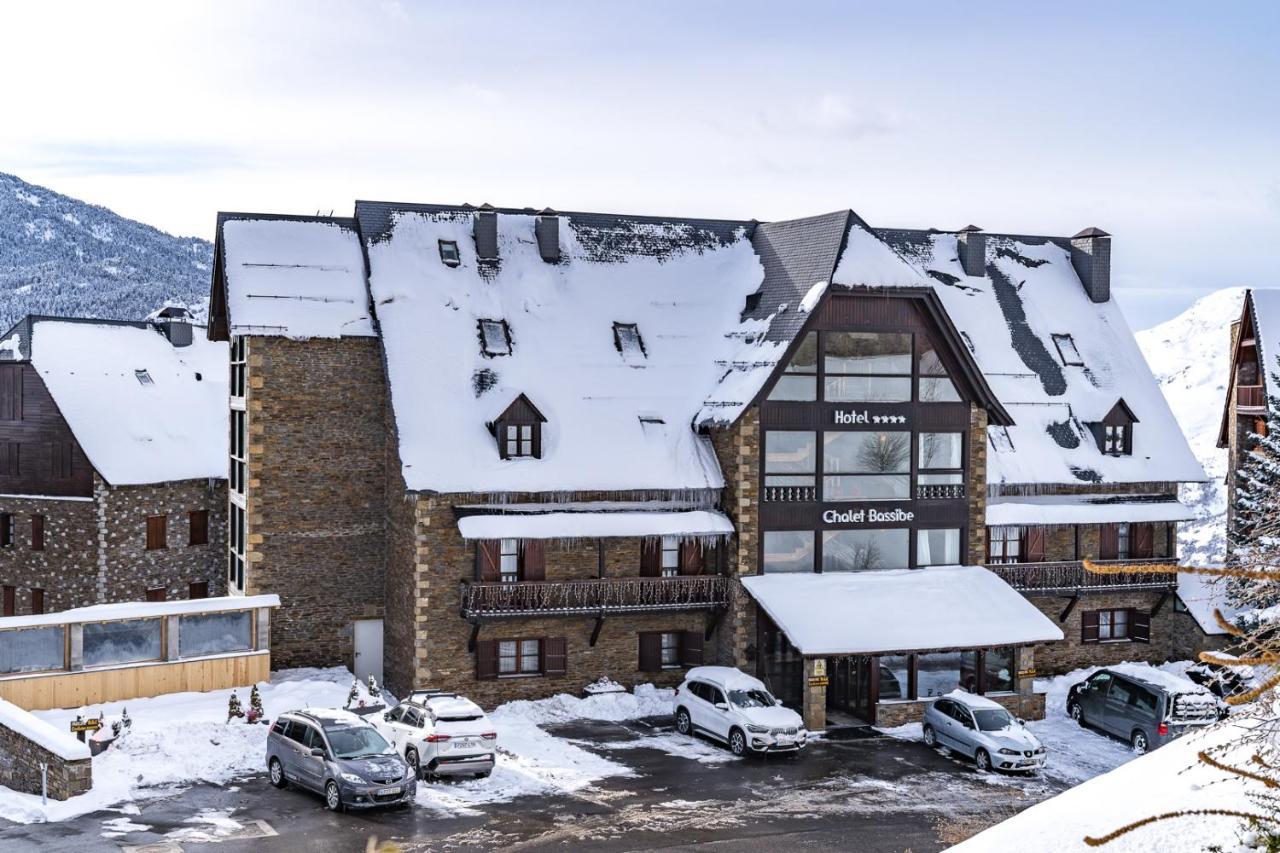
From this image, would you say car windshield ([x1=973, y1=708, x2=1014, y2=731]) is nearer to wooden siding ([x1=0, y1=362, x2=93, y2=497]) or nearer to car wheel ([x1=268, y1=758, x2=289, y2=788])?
car wheel ([x1=268, y1=758, x2=289, y2=788])

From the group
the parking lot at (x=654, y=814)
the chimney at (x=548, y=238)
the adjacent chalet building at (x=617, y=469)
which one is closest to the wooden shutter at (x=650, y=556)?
the adjacent chalet building at (x=617, y=469)

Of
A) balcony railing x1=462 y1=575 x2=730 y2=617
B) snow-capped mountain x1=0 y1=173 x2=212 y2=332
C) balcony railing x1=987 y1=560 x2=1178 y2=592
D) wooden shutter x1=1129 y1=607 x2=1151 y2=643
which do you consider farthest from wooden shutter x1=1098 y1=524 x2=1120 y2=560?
snow-capped mountain x1=0 y1=173 x2=212 y2=332

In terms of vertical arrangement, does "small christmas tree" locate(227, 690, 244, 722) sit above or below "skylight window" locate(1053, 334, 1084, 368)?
below

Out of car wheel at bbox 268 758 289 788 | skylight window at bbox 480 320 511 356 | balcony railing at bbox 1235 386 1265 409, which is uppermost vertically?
skylight window at bbox 480 320 511 356

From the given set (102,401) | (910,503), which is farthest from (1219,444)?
(102,401)

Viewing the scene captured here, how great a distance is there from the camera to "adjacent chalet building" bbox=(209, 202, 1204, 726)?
3591 centimetres

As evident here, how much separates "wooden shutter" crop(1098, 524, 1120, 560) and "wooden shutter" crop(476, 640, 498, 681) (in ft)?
65.9

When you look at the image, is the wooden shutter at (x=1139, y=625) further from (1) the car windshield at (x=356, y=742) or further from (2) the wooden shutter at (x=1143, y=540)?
(1) the car windshield at (x=356, y=742)

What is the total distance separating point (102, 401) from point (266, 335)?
14.4 m

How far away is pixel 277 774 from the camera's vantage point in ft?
92.1

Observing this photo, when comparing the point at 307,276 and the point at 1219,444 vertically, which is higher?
the point at 307,276

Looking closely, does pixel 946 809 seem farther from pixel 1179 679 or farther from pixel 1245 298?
pixel 1245 298

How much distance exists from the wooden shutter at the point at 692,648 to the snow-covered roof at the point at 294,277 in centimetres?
1255

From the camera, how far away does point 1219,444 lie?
53812mm
